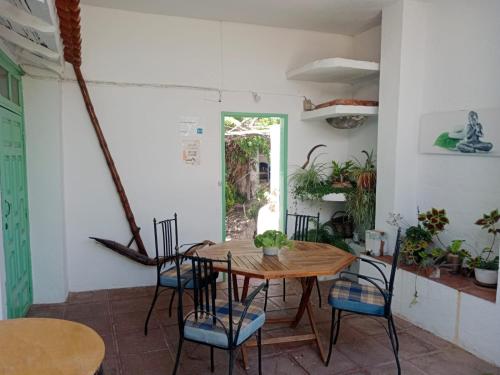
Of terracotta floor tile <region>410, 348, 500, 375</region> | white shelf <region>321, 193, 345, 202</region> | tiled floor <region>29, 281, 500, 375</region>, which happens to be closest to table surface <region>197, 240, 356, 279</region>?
tiled floor <region>29, 281, 500, 375</region>

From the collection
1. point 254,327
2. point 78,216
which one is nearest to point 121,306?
point 78,216

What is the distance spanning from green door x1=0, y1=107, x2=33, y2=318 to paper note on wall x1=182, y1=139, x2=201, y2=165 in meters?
1.58

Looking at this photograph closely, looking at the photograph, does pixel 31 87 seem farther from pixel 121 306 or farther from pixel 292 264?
pixel 292 264

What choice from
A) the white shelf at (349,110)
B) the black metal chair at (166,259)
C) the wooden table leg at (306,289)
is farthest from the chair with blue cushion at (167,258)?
the white shelf at (349,110)

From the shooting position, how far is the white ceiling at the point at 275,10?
3811mm

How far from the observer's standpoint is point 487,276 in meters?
2.96

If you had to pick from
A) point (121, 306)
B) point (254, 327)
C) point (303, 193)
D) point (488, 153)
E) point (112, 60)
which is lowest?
point (121, 306)

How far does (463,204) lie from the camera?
3.45 meters

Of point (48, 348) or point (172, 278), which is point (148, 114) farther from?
point (48, 348)

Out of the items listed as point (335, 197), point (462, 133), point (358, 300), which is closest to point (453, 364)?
point (358, 300)

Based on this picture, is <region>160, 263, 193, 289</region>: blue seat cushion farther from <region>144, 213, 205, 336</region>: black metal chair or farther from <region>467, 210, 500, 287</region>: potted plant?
<region>467, 210, 500, 287</region>: potted plant

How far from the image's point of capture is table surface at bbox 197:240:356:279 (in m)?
2.45

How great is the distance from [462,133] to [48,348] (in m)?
3.46

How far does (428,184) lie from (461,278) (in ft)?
3.28
